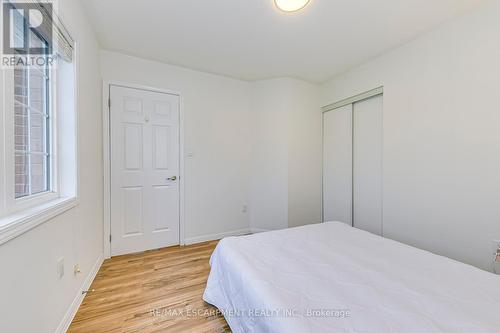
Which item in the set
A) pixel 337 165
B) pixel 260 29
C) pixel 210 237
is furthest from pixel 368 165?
pixel 210 237

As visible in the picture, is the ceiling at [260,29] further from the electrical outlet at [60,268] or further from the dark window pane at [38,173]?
the electrical outlet at [60,268]

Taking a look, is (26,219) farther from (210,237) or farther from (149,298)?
(210,237)

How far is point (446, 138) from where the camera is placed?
190cm

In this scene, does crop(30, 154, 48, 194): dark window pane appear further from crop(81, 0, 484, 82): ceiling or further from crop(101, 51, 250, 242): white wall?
crop(101, 51, 250, 242): white wall

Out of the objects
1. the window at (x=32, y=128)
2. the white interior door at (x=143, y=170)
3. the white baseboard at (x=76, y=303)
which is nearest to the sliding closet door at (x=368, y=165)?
the white interior door at (x=143, y=170)

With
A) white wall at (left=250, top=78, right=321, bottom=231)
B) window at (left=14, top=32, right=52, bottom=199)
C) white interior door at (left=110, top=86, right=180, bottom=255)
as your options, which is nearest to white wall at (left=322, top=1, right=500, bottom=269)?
white wall at (left=250, top=78, right=321, bottom=231)

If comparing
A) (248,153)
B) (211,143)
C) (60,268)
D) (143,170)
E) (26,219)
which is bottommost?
(60,268)

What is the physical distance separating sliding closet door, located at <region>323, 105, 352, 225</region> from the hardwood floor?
6.52 feet

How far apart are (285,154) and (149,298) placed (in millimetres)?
2315

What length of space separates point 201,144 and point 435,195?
2.69 meters

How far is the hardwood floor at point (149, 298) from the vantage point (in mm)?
1430

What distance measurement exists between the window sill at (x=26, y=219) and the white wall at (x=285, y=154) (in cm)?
239

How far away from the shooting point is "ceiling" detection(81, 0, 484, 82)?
5.72ft

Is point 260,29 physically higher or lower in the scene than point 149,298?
higher
